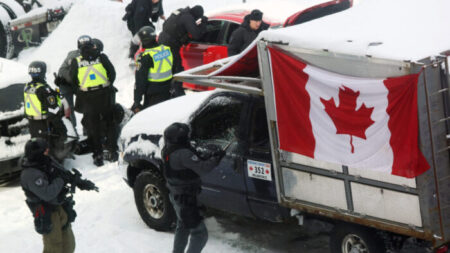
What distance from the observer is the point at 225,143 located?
801 centimetres

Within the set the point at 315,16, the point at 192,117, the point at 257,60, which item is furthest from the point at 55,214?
the point at 315,16

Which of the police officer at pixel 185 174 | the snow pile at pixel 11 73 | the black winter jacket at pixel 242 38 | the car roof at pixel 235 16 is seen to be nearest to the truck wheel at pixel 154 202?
the police officer at pixel 185 174

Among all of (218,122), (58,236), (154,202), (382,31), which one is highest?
(382,31)

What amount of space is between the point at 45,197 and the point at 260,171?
6.62 ft

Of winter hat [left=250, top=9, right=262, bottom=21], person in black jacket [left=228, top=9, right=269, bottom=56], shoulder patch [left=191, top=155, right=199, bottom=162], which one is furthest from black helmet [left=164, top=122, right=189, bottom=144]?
winter hat [left=250, top=9, right=262, bottom=21]

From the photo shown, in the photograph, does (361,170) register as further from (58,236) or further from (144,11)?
(144,11)

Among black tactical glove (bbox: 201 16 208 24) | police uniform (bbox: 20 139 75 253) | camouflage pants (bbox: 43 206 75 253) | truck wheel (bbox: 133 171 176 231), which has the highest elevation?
black tactical glove (bbox: 201 16 208 24)

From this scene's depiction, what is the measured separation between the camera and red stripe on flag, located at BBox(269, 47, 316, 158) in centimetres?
702

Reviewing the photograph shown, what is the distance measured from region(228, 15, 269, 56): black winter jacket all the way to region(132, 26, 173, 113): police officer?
1081mm

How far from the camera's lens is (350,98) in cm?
658

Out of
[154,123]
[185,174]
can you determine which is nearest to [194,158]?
[185,174]

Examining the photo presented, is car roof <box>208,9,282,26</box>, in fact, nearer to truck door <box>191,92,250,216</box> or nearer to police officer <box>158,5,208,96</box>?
police officer <box>158,5,208,96</box>

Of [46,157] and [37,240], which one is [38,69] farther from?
[46,157]

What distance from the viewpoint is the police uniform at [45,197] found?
23.3 feet
